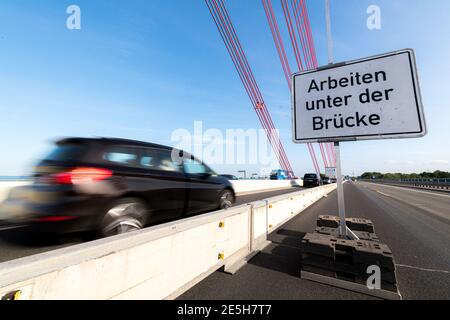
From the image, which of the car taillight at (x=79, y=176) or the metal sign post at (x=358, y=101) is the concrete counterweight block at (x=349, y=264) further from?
the car taillight at (x=79, y=176)

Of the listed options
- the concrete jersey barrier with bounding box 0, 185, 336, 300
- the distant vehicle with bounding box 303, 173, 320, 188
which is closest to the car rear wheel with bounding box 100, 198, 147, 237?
the concrete jersey barrier with bounding box 0, 185, 336, 300

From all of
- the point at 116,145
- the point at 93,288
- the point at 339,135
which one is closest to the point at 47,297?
the point at 93,288

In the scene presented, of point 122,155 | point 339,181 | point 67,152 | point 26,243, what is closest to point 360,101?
point 339,181

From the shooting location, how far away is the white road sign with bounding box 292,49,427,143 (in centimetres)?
264

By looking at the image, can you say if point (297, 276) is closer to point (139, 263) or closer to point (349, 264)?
point (349, 264)

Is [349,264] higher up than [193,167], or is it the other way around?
[193,167]

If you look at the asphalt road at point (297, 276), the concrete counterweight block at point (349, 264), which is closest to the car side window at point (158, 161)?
the asphalt road at point (297, 276)

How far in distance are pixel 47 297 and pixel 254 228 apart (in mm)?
2921

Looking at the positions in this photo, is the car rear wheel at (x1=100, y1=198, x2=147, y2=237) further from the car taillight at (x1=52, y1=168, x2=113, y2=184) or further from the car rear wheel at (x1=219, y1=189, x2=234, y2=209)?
the car rear wheel at (x1=219, y1=189, x2=234, y2=209)

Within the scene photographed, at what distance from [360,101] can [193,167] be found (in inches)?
133

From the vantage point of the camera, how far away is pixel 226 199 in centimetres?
583

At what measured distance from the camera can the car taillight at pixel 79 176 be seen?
2713 millimetres

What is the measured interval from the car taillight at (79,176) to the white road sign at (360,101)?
118 inches

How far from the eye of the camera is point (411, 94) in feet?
8.64
